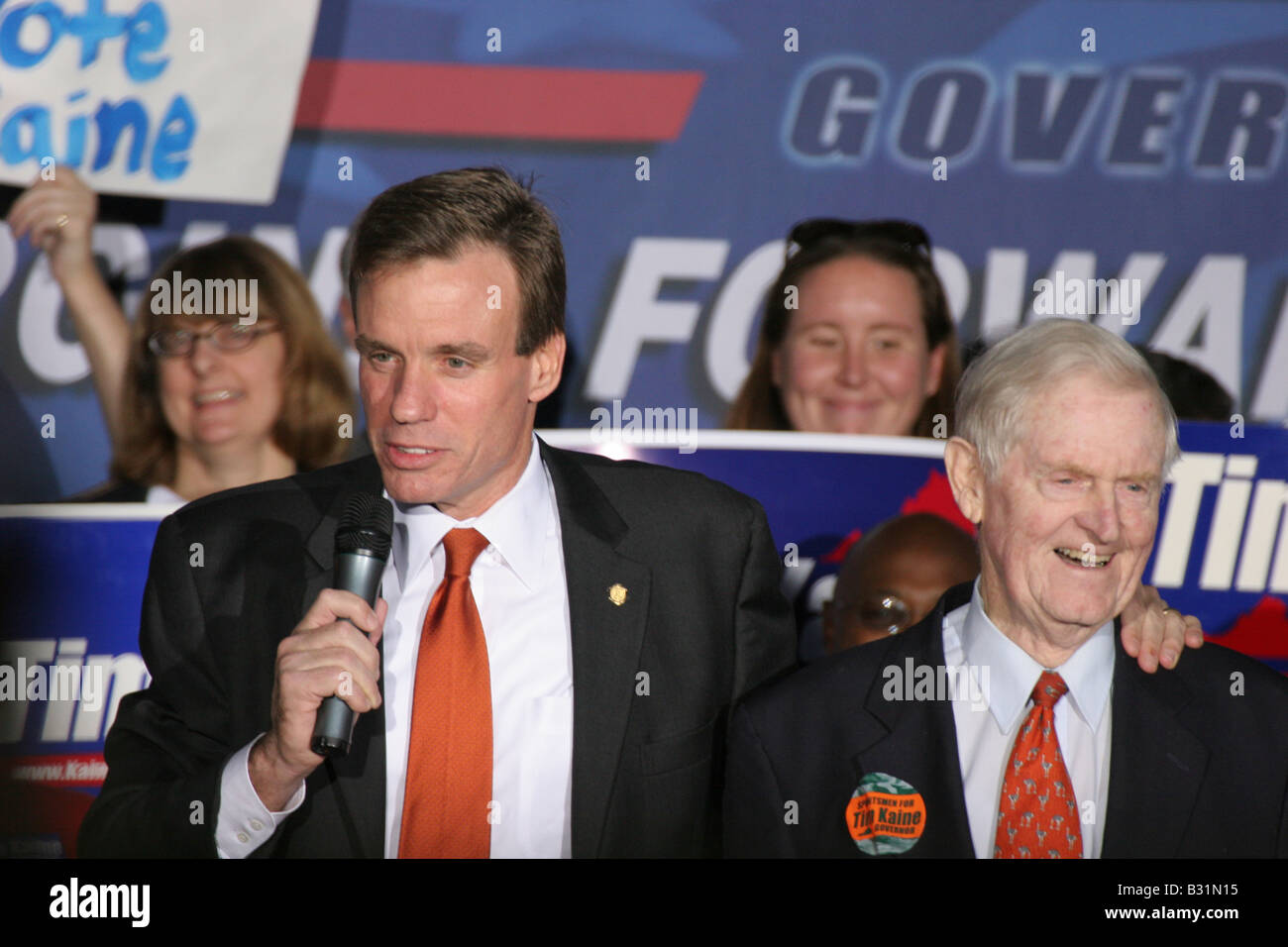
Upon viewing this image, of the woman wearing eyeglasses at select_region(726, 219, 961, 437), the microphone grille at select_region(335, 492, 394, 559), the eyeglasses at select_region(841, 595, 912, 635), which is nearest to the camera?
the microphone grille at select_region(335, 492, 394, 559)

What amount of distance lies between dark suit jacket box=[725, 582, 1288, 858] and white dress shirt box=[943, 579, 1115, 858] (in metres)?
0.04

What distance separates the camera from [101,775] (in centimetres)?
337

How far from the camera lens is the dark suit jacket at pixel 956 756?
2225mm

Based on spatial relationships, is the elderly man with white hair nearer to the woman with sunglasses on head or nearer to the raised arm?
the woman with sunglasses on head

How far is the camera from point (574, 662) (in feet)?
7.89

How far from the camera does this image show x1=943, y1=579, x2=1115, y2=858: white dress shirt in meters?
2.28

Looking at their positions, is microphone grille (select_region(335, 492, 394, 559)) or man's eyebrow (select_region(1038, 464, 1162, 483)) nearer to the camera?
microphone grille (select_region(335, 492, 394, 559))

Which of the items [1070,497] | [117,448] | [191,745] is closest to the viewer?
[1070,497]

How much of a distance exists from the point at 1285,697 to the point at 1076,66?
5.84 ft

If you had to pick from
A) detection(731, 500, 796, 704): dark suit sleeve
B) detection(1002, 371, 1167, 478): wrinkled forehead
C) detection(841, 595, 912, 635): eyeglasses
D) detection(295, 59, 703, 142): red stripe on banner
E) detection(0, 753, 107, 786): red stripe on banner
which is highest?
detection(295, 59, 703, 142): red stripe on banner

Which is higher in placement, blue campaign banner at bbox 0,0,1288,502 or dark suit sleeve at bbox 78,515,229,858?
blue campaign banner at bbox 0,0,1288,502

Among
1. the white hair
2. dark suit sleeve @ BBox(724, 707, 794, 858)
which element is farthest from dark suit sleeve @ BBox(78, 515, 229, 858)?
the white hair
